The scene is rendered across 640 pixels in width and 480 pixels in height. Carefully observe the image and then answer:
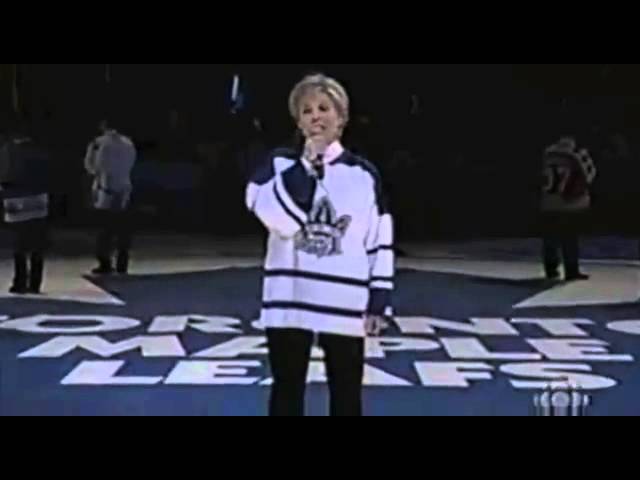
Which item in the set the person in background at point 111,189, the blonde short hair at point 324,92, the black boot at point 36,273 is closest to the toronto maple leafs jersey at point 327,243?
the blonde short hair at point 324,92

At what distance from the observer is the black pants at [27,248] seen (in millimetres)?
6605

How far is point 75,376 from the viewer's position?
Result: 6.52 m

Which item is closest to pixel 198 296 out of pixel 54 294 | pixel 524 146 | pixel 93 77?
pixel 54 294

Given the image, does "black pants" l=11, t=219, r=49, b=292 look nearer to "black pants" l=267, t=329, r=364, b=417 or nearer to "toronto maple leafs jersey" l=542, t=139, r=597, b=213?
"black pants" l=267, t=329, r=364, b=417

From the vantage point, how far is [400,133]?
6.50 m

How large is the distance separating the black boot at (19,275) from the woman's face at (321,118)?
1673 millimetres

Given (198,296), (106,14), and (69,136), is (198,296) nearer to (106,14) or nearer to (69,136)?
(69,136)

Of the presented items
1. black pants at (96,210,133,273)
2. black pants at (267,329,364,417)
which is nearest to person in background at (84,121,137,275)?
black pants at (96,210,133,273)

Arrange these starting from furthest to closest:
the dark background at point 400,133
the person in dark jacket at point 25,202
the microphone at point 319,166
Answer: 1. the person in dark jacket at point 25,202
2. the dark background at point 400,133
3. the microphone at point 319,166

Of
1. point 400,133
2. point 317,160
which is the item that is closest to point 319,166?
point 317,160

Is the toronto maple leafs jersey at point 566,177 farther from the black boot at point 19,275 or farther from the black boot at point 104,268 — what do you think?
the black boot at point 19,275

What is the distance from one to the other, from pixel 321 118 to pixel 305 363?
822mm

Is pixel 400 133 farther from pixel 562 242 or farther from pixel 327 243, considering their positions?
pixel 327 243
